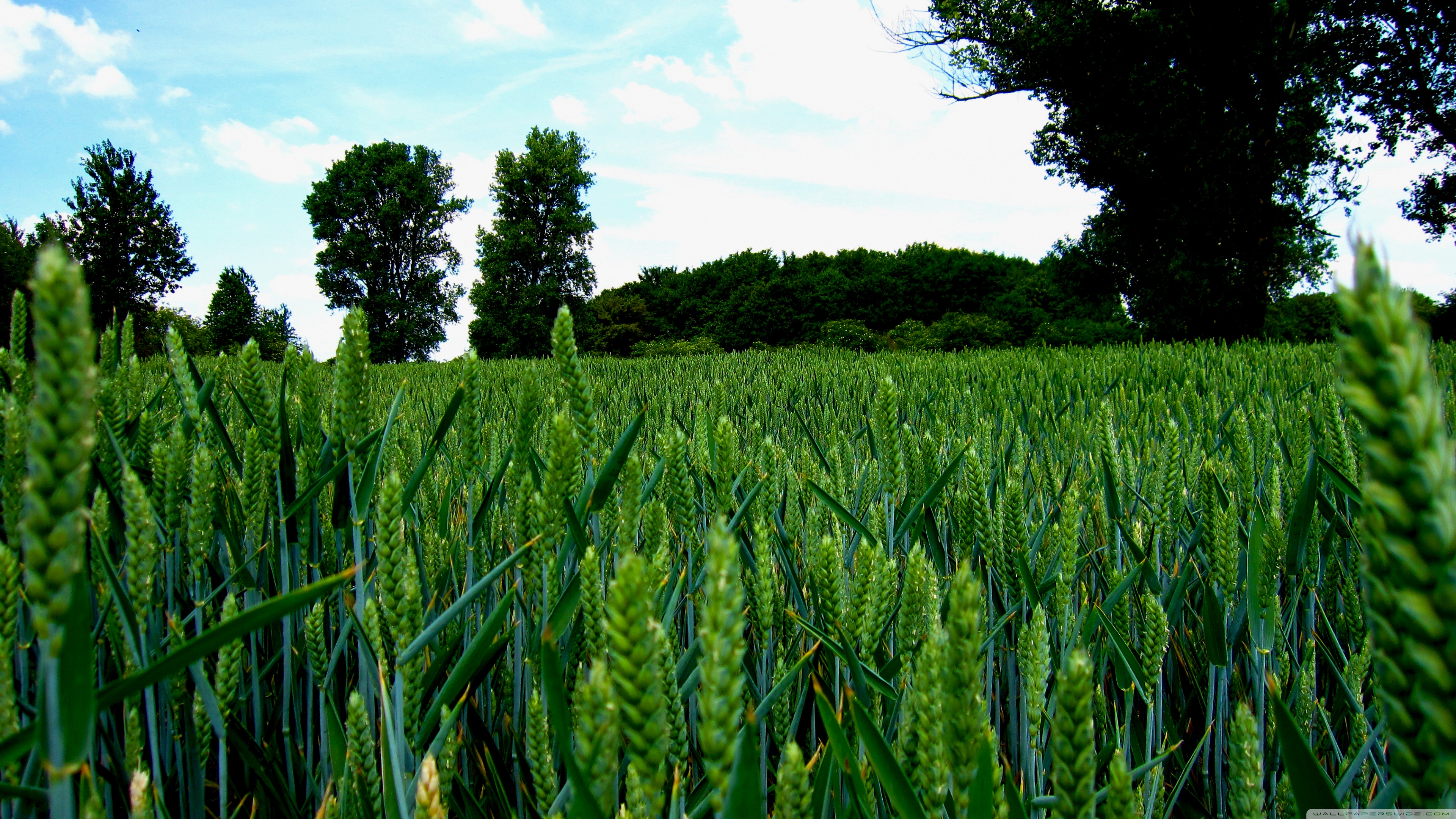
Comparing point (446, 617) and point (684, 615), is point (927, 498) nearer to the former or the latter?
point (684, 615)

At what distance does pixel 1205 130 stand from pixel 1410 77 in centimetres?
518

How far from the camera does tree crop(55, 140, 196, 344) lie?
39.6m

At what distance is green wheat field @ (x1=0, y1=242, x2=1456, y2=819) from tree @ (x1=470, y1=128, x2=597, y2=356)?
3650 cm

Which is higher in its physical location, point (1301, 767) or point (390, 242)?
point (390, 242)

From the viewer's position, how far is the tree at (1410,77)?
1609 centimetres

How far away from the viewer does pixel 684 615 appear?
142 centimetres

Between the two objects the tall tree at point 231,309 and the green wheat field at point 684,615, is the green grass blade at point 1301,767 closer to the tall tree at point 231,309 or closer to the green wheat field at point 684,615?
the green wheat field at point 684,615

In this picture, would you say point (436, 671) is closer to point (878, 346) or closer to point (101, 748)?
point (101, 748)

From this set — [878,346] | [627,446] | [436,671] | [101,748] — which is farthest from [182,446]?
[878,346]

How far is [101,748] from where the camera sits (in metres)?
0.96

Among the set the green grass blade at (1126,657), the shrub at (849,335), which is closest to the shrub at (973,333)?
the shrub at (849,335)

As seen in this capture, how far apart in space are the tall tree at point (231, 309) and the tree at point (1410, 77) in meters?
44.4

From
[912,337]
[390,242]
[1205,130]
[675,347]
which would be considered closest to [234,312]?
[390,242]

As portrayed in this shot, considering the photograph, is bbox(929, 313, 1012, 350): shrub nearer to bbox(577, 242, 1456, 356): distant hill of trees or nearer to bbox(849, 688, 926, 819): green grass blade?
bbox(577, 242, 1456, 356): distant hill of trees
